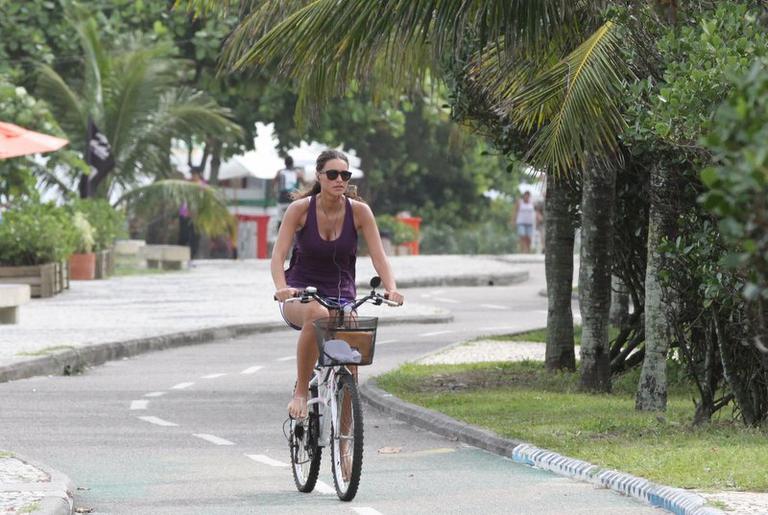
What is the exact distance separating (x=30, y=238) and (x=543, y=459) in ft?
58.7

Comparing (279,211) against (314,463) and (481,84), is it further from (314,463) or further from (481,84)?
(314,463)

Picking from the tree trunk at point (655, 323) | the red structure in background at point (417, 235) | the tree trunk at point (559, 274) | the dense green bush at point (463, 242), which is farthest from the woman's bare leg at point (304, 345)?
the dense green bush at point (463, 242)

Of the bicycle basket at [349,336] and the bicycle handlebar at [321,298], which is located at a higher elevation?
the bicycle handlebar at [321,298]

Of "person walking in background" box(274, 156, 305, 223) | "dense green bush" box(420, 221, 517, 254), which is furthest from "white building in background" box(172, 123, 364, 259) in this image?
"dense green bush" box(420, 221, 517, 254)

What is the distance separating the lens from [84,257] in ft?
106

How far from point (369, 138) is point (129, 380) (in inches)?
1300

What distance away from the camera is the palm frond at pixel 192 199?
3388cm

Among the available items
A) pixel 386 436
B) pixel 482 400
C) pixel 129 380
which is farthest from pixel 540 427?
pixel 129 380

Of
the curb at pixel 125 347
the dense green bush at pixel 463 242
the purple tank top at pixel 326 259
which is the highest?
the dense green bush at pixel 463 242

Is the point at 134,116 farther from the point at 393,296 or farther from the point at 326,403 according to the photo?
the point at 393,296

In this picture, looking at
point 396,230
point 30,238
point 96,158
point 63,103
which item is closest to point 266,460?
point 30,238

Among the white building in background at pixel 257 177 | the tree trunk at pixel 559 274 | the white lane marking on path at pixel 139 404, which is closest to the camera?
the white lane marking on path at pixel 139 404

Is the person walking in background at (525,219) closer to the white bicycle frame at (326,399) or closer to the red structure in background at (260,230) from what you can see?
the red structure in background at (260,230)

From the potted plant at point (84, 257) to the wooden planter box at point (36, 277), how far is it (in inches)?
138
